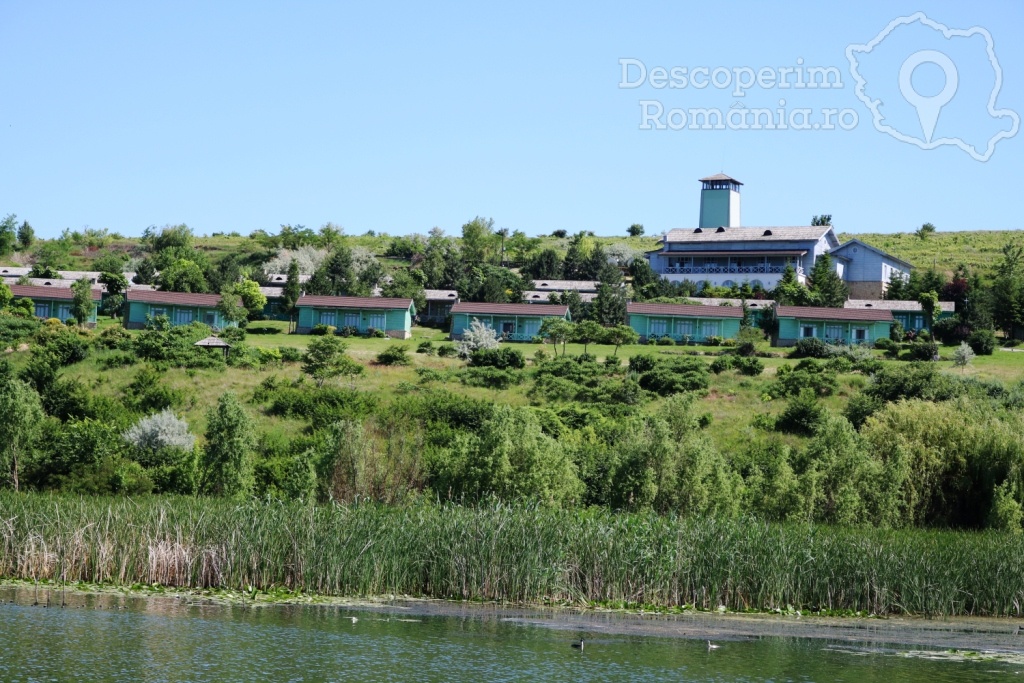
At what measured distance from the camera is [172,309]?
8056 centimetres

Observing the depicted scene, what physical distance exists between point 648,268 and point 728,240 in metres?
6.90

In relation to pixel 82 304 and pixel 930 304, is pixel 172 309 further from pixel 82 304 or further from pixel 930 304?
pixel 930 304

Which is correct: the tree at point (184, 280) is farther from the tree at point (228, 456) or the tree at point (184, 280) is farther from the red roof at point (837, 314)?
the tree at point (228, 456)

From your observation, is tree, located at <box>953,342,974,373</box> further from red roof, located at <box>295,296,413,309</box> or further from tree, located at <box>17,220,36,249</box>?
tree, located at <box>17,220,36,249</box>

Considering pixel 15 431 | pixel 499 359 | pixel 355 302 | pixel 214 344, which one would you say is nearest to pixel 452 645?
pixel 15 431

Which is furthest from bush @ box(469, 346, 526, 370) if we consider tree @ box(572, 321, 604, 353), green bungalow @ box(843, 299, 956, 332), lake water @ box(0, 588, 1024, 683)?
lake water @ box(0, 588, 1024, 683)

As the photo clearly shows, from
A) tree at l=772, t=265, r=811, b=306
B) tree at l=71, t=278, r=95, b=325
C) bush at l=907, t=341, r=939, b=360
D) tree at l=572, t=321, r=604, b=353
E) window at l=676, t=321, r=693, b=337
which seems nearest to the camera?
bush at l=907, t=341, r=939, b=360

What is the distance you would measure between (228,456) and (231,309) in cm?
3996

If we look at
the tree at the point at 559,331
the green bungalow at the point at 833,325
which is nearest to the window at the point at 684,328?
the green bungalow at the point at 833,325

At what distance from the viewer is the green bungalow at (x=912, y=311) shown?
81.2 m

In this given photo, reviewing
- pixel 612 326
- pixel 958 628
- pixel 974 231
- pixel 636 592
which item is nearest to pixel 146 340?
pixel 612 326

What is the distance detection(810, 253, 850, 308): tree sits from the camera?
84.6 meters

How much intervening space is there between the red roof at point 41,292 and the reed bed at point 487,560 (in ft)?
187

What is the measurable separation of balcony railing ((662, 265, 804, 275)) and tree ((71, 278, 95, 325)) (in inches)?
1796
